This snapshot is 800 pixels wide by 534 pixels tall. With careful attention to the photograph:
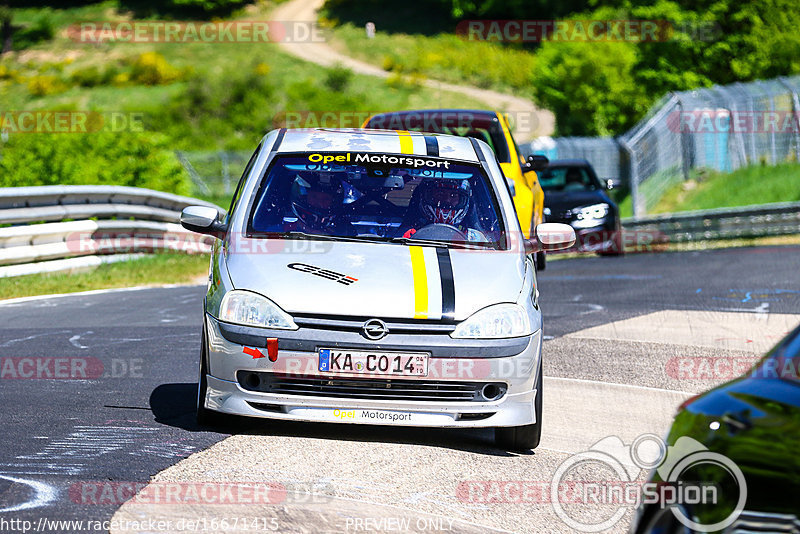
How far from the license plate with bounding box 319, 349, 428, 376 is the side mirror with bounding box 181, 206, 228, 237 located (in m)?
1.29

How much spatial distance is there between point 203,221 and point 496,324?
5.90ft

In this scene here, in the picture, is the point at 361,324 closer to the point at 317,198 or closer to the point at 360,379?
the point at 360,379

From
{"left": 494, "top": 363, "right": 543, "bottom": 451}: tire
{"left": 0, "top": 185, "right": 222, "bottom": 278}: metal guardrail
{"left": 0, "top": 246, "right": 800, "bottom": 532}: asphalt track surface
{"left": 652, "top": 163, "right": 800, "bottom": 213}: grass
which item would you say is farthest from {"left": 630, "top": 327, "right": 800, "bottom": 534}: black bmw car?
{"left": 652, "top": 163, "right": 800, "bottom": 213}: grass

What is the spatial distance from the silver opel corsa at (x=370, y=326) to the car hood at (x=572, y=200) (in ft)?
41.5

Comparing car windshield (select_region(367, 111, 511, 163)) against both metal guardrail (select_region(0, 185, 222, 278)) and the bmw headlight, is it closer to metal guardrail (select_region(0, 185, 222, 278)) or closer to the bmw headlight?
metal guardrail (select_region(0, 185, 222, 278))

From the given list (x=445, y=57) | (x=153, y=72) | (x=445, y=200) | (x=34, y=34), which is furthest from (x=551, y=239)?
(x=34, y=34)

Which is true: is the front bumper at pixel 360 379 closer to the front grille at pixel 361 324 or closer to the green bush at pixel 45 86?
the front grille at pixel 361 324

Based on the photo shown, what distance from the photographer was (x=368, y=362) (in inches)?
239

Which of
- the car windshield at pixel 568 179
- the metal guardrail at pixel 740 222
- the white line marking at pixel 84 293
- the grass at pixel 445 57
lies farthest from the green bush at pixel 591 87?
the white line marking at pixel 84 293

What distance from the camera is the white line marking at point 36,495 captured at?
4.98m

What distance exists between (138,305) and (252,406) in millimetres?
6809

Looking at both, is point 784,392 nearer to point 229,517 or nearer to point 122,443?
point 229,517

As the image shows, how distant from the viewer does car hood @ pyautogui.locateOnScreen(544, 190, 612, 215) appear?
1953 centimetres

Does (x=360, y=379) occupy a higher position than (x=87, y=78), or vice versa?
(x=360, y=379)
